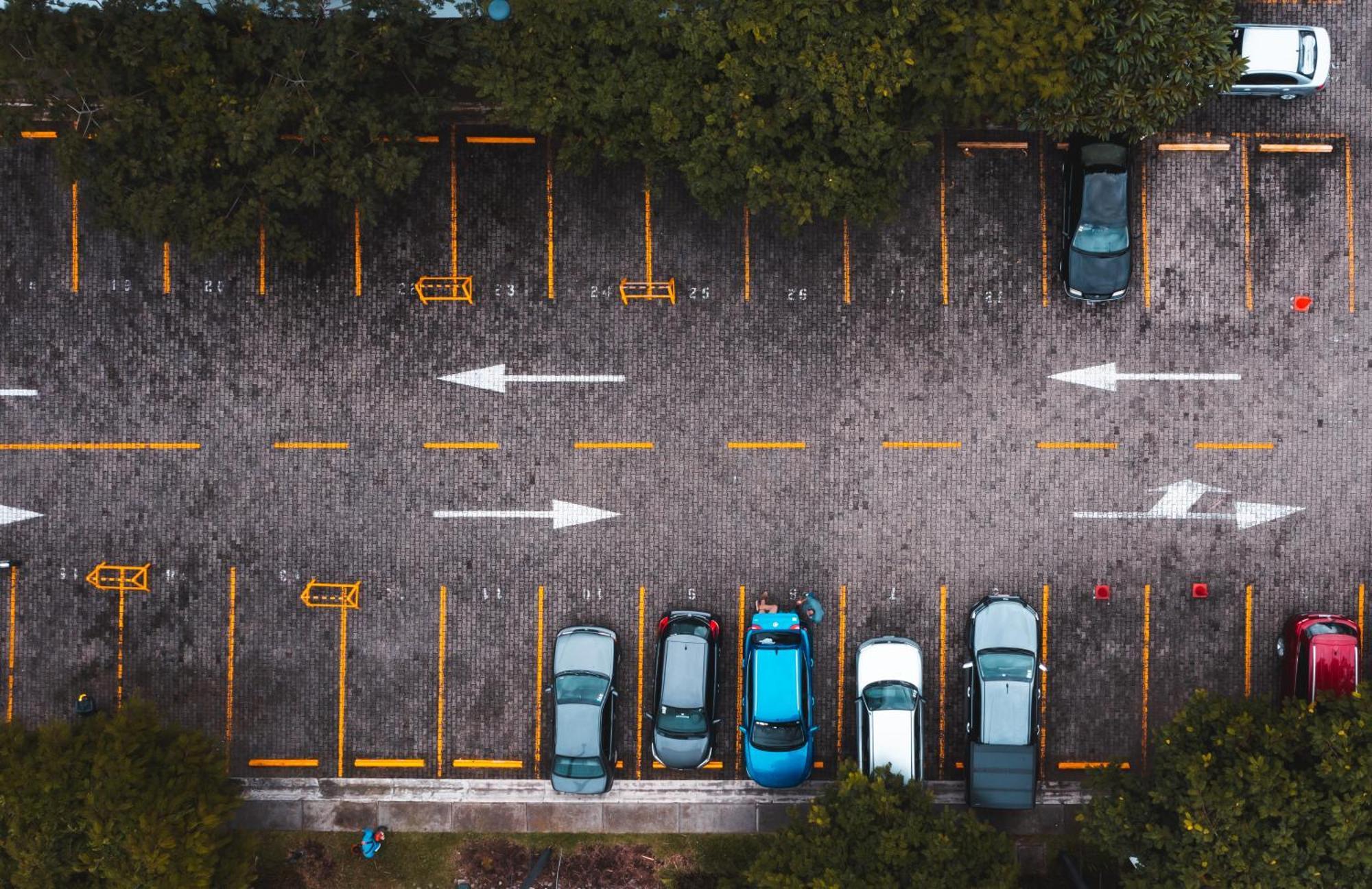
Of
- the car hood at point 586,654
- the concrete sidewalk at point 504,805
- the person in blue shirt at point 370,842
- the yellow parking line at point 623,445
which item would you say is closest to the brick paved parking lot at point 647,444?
the yellow parking line at point 623,445

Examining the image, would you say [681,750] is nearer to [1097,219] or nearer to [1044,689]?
[1044,689]

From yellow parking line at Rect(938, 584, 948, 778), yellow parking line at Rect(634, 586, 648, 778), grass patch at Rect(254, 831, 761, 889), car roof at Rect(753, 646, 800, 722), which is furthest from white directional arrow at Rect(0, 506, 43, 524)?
yellow parking line at Rect(938, 584, 948, 778)

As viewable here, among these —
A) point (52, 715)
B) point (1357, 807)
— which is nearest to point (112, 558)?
point (52, 715)

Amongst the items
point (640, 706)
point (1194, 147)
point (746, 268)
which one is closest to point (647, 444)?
point (746, 268)

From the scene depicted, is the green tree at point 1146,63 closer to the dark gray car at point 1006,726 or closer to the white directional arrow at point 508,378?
the white directional arrow at point 508,378

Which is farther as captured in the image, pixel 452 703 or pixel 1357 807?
pixel 452 703

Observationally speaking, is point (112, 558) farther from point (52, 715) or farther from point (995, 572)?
point (995, 572)
